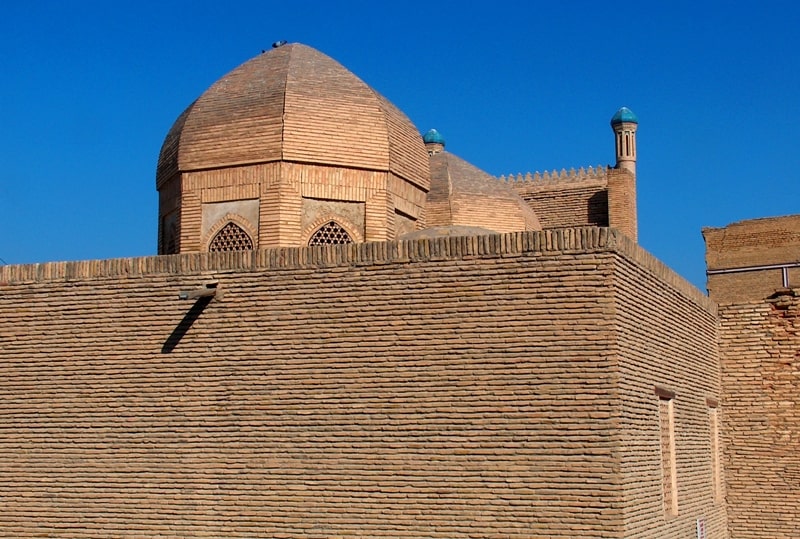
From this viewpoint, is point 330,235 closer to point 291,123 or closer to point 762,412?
point 291,123

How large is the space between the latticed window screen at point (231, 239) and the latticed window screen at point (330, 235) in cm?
80

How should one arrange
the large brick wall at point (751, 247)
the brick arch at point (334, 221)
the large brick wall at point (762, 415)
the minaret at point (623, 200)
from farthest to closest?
the minaret at point (623, 200)
the large brick wall at point (751, 247)
the large brick wall at point (762, 415)
the brick arch at point (334, 221)

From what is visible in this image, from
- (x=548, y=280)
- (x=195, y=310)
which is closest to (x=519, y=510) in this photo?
(x=548, y=280)

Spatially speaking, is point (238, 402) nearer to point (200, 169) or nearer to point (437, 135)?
point (200, 169)

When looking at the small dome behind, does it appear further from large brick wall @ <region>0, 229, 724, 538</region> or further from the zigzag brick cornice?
large brick wall @ <region>0, 229, 724, 538</region>

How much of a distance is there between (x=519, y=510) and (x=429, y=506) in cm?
82

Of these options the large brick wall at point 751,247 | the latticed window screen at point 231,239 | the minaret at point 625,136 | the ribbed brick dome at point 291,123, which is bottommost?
the latticed window screen at point 231,239

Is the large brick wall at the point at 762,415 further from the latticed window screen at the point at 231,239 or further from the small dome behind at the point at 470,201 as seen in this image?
the latticed window screen at the point at 231,239

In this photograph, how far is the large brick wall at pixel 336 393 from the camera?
9258 millimetres

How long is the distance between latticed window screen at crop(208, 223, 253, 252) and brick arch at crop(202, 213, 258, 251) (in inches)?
1.1

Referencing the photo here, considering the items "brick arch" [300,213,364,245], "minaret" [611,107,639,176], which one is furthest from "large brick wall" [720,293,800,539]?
"minaret" [611,107,639,176]

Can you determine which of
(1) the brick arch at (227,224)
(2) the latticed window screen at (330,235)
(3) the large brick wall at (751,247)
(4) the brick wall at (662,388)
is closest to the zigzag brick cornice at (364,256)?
(4) the brick wall at (662,388)

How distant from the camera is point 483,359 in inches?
376

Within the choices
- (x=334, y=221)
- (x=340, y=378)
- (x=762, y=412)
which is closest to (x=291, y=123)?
(x=334, y=221)
